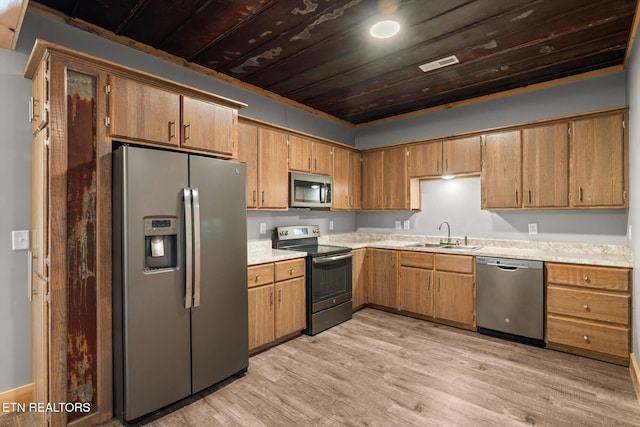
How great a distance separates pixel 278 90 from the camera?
3.85 metres

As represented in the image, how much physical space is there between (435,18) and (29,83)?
119 inches

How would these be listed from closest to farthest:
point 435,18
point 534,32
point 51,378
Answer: point 51,378
point 435,18
point 534,32

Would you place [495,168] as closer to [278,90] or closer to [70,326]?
[278,90]

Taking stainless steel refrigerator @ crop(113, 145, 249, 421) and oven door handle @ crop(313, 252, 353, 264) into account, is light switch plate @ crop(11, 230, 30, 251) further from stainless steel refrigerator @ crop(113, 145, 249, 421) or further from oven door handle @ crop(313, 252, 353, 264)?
oven door handle @ crop(313, 252, 353, 264)

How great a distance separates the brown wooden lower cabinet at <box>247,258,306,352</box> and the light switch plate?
5.37 feet

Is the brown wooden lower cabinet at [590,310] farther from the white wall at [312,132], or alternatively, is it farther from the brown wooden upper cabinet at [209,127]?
the brown wooden upper cabinet at [209,127]

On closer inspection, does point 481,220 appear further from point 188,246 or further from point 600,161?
point 188,246

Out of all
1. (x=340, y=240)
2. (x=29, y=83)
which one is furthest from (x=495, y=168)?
(x=29, y=83)

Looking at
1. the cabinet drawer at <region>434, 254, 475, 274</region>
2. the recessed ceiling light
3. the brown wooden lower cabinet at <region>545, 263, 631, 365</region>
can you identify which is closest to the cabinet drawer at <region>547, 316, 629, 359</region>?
the brown wooden lower cabinet at <region>545, 263, 631, 365</region>

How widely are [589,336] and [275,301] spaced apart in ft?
9.65

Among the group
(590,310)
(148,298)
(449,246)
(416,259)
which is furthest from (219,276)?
(590,310)

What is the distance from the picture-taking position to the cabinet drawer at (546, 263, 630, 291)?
2.78m

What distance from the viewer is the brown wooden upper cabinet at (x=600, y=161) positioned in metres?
3.04

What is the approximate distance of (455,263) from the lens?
3.71 metres
